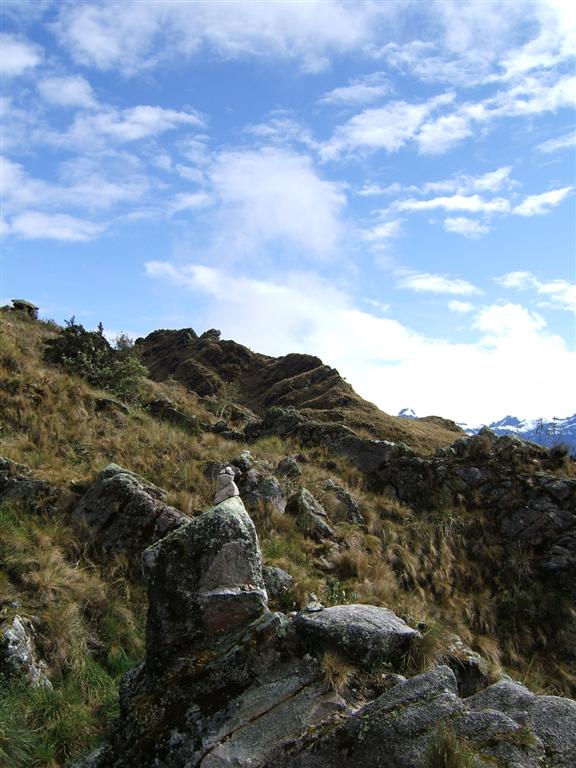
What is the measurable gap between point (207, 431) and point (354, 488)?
6.23 meters

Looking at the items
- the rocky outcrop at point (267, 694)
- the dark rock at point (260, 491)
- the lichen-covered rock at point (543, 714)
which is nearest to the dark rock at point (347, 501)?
the dark rock at point (260, 491)

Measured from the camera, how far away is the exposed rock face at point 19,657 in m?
5.60

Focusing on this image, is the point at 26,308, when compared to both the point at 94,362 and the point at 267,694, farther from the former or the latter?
the point at 267,694

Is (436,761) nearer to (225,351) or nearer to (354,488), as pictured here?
(354,488)

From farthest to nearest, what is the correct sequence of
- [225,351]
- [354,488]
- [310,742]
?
[225,351] → [354,488] → [310,742]

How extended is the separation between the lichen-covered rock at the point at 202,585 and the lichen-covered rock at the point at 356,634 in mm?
699

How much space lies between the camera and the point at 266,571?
332 inches

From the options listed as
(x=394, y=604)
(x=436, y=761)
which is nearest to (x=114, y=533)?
(x=394, y=604)

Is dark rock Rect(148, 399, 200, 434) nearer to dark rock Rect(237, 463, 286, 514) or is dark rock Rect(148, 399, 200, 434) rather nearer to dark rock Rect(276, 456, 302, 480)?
dark rock Rect(276, 456, 302, 480)

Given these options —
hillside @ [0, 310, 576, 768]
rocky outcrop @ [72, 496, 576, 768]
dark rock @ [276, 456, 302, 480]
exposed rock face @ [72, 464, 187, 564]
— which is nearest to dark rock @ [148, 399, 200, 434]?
hillside @ [0, 310, 576, 768]

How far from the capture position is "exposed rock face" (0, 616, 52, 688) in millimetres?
5602

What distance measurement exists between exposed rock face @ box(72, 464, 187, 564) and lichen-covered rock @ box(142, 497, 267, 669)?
279 cm

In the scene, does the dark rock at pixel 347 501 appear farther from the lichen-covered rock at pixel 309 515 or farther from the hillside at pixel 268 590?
the lichen-covered rock at pixel 309 515

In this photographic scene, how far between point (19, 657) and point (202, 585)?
2.16 m
